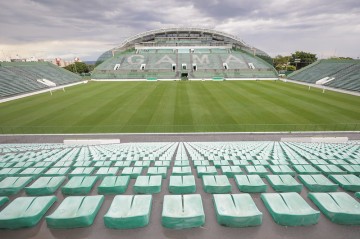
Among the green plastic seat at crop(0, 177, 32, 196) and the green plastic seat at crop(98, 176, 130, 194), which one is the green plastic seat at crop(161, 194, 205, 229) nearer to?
the green plastic seat at crop(98, 176, 130, 194)

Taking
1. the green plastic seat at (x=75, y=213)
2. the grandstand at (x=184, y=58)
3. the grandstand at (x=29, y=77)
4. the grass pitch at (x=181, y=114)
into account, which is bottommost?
the grass pitch at (x=181, y=114)

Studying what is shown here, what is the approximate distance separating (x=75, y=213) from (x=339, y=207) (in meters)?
6.64

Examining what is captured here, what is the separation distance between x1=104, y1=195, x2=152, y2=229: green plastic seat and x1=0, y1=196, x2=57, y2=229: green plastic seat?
1790mm

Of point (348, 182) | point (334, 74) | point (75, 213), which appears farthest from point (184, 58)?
point (75, 213)

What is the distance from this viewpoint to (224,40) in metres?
101

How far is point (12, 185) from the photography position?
20.7 ft

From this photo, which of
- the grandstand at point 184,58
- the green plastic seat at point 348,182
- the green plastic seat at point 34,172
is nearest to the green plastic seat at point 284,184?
the green plastic seat at point 348,182

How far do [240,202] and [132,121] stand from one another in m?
21.8

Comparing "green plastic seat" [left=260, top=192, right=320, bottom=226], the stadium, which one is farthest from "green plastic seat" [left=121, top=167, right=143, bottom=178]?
"green plastic seat" [left=260, top=192, right=320, bottom=226]

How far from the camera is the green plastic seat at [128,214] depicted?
4.49 meters

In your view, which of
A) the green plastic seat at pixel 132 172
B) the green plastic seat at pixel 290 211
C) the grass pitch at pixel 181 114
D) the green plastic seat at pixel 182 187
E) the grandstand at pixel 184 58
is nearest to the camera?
the green plastic seat at pixel 290 211

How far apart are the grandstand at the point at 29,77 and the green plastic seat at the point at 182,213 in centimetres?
4893

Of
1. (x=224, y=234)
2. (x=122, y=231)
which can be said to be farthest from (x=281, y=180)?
(x=122, y=231)

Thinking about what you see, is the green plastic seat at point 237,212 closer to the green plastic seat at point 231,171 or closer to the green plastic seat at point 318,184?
the green plastic seat at point 231,171
